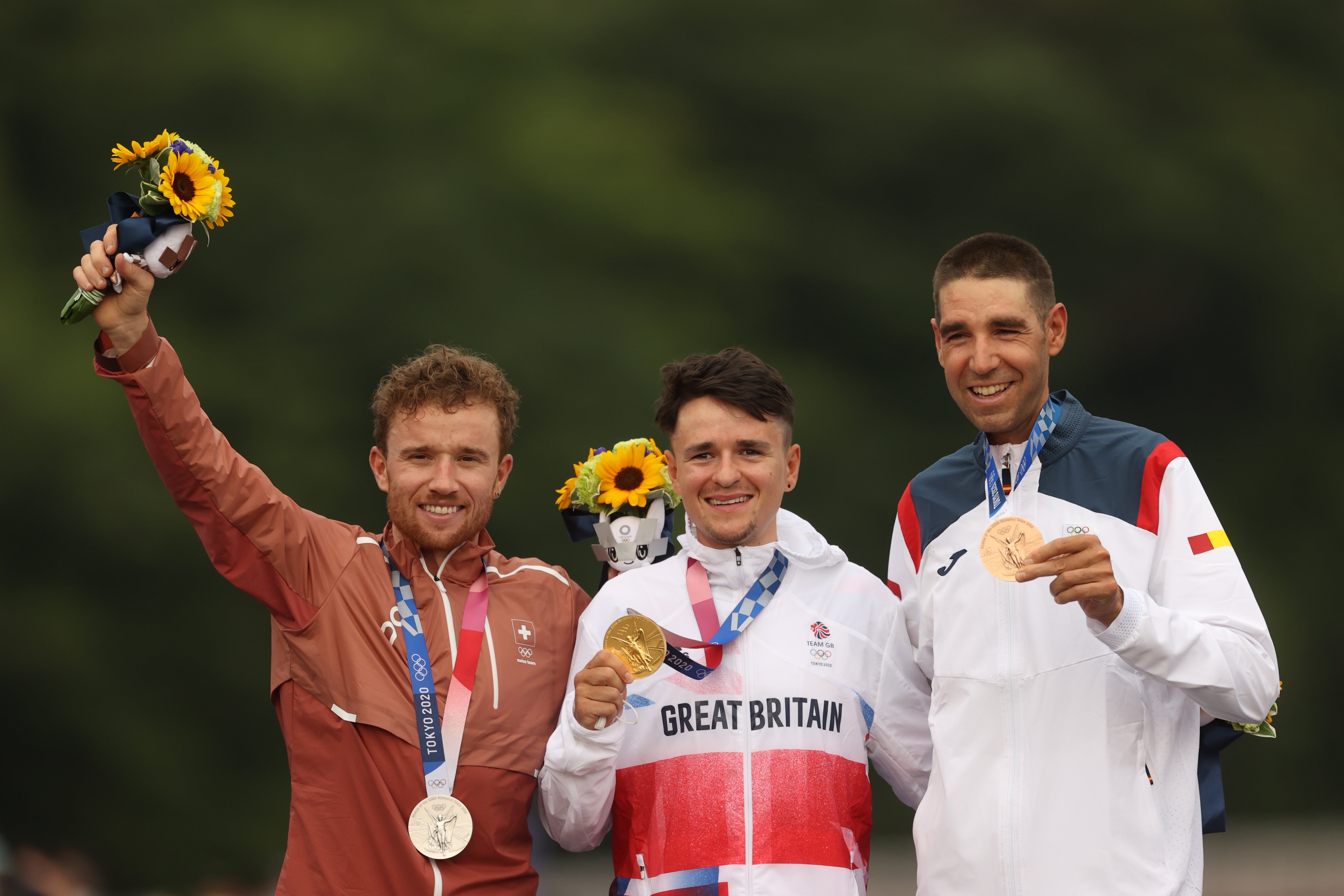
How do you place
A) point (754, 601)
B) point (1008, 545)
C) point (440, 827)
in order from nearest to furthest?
point (1008, 545) → point (440, 827) → point (754, 601)

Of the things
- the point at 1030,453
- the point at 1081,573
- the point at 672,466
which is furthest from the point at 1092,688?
the point at 672,466

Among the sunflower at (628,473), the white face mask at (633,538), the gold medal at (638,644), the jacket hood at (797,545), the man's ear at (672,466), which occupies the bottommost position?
the gold medal at (638,644)

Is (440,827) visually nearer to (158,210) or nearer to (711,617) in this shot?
(711,617)

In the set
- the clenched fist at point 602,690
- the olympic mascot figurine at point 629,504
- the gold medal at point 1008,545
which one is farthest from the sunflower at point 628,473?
the gold medal at point 1008,545

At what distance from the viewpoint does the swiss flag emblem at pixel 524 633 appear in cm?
385

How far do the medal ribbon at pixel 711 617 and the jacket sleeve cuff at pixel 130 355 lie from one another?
1.37m

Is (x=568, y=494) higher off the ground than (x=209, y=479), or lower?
higher

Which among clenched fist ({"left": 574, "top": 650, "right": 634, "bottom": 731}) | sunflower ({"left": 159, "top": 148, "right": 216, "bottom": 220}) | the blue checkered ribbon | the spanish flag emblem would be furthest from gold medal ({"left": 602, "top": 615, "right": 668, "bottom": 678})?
sunflower ({"left": 159, "top": 148, "right": 216, "bottom": 220})

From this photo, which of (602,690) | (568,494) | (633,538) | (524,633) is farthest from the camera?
(568,494)

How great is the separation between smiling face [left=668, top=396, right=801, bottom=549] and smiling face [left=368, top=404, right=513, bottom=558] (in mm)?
535

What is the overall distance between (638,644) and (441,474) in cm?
74

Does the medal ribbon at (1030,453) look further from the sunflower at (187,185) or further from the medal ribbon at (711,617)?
the sunflower at (187,185)

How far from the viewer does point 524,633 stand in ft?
12.7

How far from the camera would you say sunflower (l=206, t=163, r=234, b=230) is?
11.1 feet
